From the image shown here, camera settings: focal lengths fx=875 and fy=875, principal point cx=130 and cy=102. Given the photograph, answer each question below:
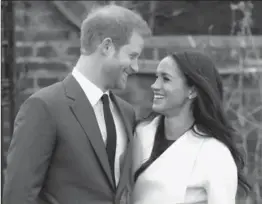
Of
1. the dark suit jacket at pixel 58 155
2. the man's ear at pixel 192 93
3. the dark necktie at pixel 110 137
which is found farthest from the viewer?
the man's ear at pixel 192 93

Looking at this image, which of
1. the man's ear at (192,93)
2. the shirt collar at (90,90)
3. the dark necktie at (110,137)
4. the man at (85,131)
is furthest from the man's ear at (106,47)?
the man's ear at (192,93)

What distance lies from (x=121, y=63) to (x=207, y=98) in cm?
47

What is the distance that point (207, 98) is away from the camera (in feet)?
12.8

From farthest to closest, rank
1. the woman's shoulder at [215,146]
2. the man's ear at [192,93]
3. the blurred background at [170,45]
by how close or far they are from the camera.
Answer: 1. the blurred background at [170,45]
2. the man's ear at [192,93]
3. the woman's shoulder at [215,146]

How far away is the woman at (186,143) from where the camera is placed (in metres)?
3.68

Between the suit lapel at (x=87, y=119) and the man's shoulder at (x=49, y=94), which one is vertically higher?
the man's shoulder at (x=49, y=94)

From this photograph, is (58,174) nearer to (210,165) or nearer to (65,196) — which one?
(65,196)

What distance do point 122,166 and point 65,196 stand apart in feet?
0.92

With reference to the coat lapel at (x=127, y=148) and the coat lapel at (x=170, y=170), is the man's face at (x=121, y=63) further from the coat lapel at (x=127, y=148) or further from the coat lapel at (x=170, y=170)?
the coat lapel at (x=170, y=170)

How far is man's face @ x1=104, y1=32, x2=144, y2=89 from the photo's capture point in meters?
3.66

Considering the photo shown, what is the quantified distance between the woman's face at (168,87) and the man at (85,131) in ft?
0.52

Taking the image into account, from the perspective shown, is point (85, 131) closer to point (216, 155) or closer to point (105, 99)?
point (105, 99)

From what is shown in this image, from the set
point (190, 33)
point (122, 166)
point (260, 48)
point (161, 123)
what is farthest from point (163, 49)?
point (122, 166)

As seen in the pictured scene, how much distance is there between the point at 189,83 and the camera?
3850mm
